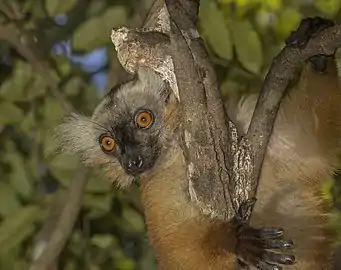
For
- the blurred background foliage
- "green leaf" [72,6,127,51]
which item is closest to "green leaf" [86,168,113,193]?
the blurred background foliage

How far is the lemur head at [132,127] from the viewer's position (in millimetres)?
2584

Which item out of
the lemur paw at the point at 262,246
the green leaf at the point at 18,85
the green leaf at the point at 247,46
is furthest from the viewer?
A: the green leaf at the point at 18,85

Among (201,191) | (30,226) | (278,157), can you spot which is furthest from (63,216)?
(201,191)

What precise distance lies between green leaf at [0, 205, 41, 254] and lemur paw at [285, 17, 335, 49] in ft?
4.61

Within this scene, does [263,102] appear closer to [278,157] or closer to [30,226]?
[278,157]

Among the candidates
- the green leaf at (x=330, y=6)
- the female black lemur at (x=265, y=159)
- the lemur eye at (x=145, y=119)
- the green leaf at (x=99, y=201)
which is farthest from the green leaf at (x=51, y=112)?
the green leaf at (x=330, y=6)

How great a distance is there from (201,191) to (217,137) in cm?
14

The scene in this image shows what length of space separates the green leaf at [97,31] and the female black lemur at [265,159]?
0.28 m

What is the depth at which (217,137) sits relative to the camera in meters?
1.77

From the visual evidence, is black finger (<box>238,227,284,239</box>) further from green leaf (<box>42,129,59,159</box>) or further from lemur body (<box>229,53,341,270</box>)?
green leaf (<box>42,129,59,159</box>)

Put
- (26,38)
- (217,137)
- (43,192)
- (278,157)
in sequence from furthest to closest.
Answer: (43,192) < (26,38) < (278,157) < (217,137)

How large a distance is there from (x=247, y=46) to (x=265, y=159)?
492 mm

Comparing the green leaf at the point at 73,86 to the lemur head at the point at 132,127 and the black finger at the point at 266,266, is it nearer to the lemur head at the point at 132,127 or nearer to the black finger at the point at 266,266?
the lemur head at the point at 132,127

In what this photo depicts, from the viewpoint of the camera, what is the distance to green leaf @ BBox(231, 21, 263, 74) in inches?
110
